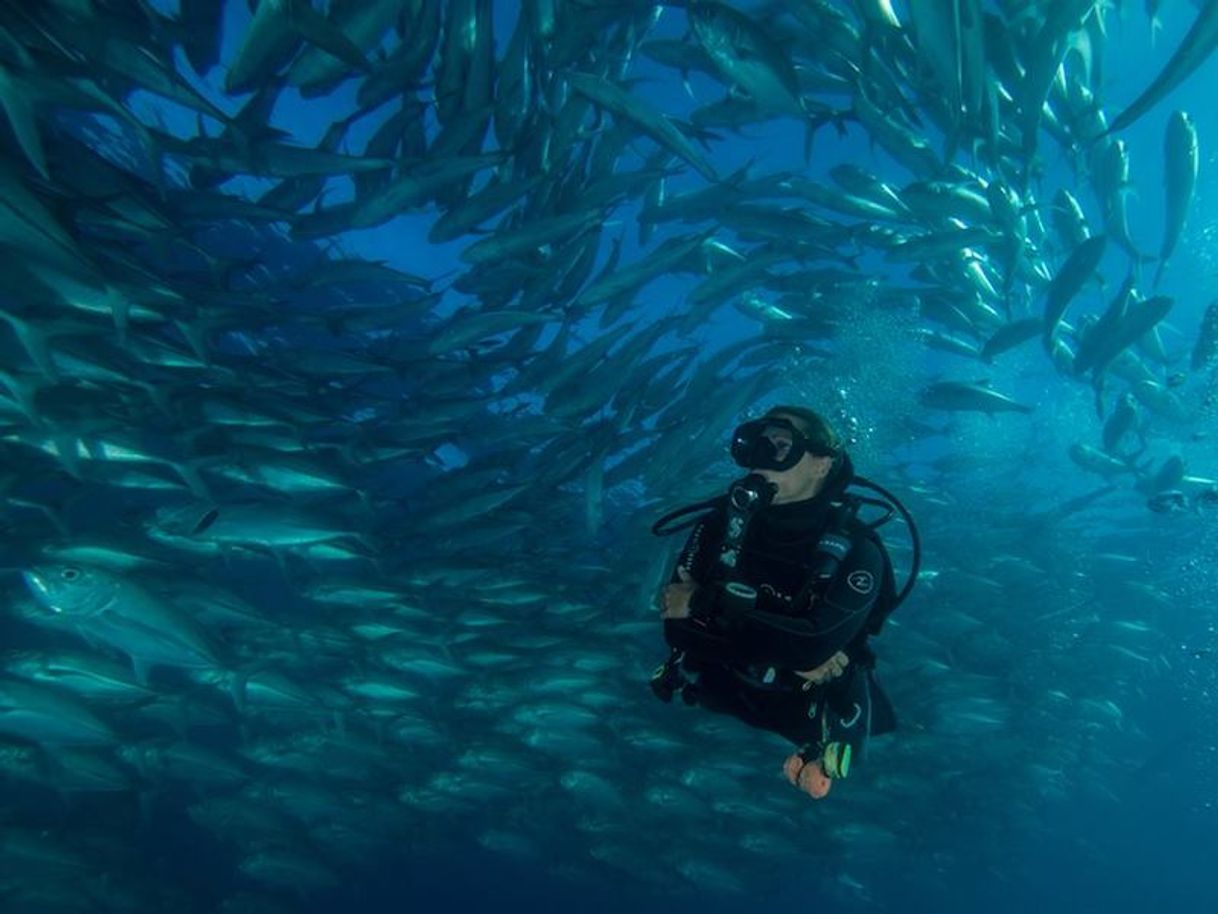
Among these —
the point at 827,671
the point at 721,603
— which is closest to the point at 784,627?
the point at 721,603

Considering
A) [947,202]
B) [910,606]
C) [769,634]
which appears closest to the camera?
[769,634]

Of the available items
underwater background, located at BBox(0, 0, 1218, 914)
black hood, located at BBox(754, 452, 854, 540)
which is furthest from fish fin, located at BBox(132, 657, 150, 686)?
→ black hood, located at BBox(754, 452, 854, 540)

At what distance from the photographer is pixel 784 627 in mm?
2424

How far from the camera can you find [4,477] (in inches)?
285

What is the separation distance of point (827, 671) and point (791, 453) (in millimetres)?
776

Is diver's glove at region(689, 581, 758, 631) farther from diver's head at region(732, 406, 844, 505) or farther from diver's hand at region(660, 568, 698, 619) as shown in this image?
diver's head at region(732, 406, 844, 505)

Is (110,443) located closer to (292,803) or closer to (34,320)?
(34,320)

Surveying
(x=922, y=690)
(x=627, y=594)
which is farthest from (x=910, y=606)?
(x=627, y=594)

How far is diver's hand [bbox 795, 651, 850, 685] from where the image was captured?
8.66 feet

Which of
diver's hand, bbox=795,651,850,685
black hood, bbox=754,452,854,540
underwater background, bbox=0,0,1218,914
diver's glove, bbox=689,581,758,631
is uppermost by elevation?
underwater background, bbox=0,0,1218,914

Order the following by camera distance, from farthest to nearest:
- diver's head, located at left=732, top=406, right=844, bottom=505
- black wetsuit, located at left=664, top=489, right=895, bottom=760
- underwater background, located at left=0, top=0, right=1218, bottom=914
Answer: underwater background, located at left=0, top=0, right=1218, bottom=914
diver's head, located at left=732, top=406, right=844, bottom=505
black wetsuit, located at left=664, top=489, right=895, bottom=760

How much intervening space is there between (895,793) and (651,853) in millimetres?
5788

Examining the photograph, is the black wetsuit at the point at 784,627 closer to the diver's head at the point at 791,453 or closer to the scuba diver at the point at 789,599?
the scuba diver at the point at 789,599

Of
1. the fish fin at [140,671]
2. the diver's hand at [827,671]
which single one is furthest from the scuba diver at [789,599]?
the fish fin at [140,671]
